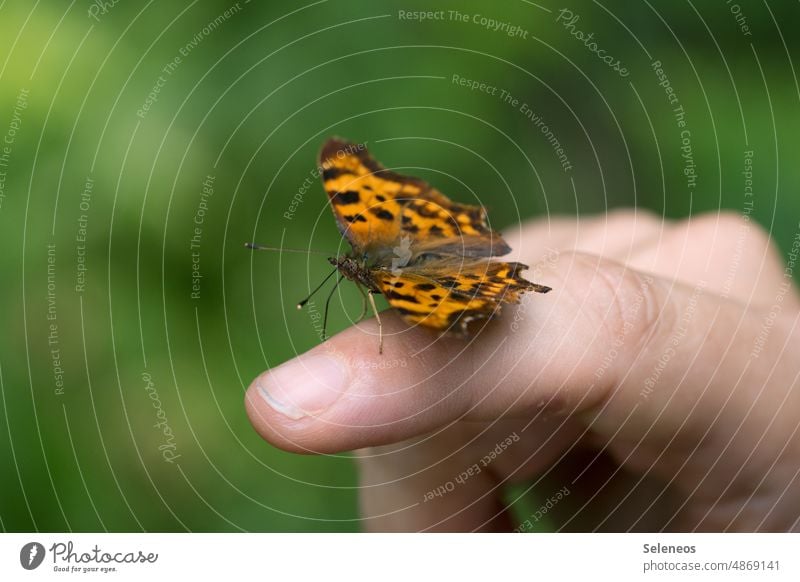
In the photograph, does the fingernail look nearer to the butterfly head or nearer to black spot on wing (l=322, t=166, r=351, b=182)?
the butterfly head

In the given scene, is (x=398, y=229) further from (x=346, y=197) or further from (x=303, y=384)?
(x=303, y=384)

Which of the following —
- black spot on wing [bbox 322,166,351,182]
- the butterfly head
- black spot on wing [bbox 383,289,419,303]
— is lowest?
black spot on wing [bbox 383,289,419,303]

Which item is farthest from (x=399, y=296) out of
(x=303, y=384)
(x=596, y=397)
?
(x=596, y=397)

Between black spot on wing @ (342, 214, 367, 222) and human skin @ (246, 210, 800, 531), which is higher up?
black spot on wing @ (342, 214, 367, 222)

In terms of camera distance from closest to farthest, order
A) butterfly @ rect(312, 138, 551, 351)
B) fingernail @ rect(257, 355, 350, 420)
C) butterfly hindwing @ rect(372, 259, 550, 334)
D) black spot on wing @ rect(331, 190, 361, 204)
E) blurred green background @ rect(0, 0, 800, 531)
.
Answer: butterfly hindwing @ rect(372, 259, 550, 334) < fingernail @ rect(257, 355, 350, 420) < butterfly @ rect(312, 138, 551, 351) < black spot on wing @ rect(331, 190, 361, 204) < blurred green background @ rect(0, 0, 800, 531)

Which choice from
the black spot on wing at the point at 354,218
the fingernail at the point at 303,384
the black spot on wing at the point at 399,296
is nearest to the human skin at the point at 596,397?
the fingernail at the point at 303,384

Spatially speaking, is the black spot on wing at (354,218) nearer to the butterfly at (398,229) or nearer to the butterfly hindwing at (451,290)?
the butterfly at (398,229)

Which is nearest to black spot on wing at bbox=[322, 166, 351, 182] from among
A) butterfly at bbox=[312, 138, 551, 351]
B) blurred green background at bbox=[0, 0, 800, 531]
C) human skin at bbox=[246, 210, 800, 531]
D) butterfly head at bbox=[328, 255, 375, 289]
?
butterfly at bbox=[312, 138, 551, 351]
